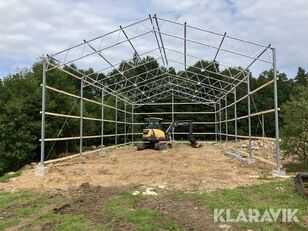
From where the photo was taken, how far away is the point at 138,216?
564cm

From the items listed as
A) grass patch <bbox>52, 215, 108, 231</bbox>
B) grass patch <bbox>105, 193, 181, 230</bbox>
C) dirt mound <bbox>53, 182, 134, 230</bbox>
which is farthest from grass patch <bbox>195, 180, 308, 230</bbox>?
grass patch <bbox>52, 215, 108, 231</bbox>

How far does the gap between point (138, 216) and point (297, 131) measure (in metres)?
7.19

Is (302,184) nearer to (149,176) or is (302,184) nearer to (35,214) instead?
(149,176)

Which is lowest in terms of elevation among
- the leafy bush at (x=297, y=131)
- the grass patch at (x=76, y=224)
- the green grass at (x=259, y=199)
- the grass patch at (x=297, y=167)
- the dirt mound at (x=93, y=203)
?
the grass patch at (x=76, y=224)

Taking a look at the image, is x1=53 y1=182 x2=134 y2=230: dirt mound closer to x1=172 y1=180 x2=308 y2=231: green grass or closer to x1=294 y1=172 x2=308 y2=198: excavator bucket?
x1=172 y1=180 x2=308 y2=231: green grass

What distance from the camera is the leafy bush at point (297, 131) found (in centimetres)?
1069

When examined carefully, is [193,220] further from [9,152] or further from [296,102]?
[9,152]

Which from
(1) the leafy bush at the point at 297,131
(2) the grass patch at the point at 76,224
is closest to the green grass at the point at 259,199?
(2) the grass patch at the point at 76,224

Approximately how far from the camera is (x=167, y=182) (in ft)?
29.5

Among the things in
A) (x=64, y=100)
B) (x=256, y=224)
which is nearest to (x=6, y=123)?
(x=64, y=100)

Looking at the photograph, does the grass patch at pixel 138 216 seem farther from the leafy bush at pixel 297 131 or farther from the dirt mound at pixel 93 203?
the leafy bush at pixel 297 131

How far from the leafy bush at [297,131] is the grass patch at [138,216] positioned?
6.30 metres

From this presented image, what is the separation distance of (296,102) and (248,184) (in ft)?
13.8

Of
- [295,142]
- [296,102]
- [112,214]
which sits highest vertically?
[296,102]
